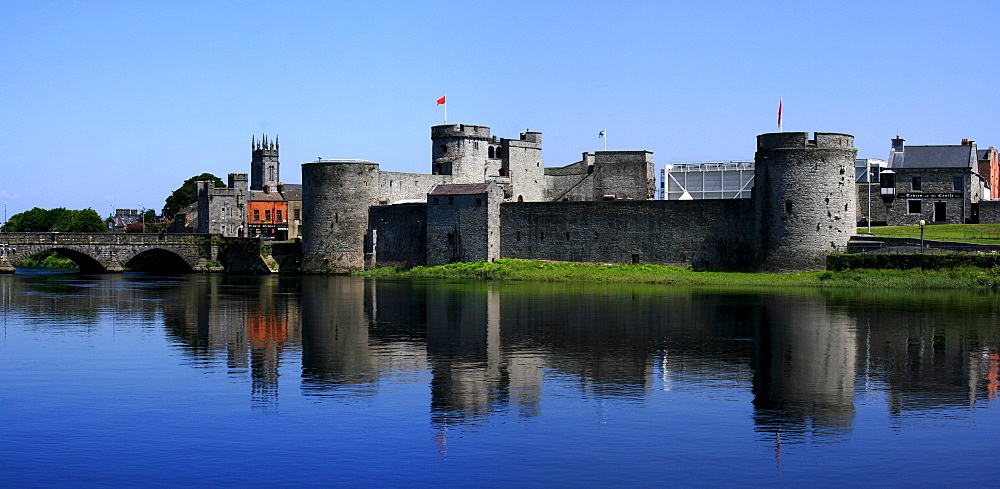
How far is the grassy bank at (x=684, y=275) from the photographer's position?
48.7 m

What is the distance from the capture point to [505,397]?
72.9 feet

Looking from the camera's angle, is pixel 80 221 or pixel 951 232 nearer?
pixel 951 232

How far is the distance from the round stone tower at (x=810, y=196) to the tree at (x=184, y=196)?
78.7 metres

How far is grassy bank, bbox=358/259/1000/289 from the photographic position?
48656 millimetres

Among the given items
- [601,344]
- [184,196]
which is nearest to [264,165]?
[184,196]

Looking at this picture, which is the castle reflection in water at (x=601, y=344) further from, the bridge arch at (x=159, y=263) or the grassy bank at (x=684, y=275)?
the bridge arch at (x=159, y=263)

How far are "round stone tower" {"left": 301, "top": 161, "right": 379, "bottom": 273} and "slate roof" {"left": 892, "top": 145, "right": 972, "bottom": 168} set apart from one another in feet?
102

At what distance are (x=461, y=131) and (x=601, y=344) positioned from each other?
44509 mm

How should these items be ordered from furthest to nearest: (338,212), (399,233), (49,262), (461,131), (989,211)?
(49,262) < (461,131) < (338,212) < (399,233) < (989,211)

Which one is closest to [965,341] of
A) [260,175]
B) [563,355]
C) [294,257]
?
[563,355]

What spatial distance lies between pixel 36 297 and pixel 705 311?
27.3 meters

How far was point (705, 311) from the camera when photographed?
39.2 meters

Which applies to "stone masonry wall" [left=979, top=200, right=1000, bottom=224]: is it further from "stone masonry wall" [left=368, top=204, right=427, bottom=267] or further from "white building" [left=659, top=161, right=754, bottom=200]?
"stone masonry wall" [left=368, top=204, right=427, bottom=267]

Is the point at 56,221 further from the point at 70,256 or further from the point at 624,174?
the point at 624,174
